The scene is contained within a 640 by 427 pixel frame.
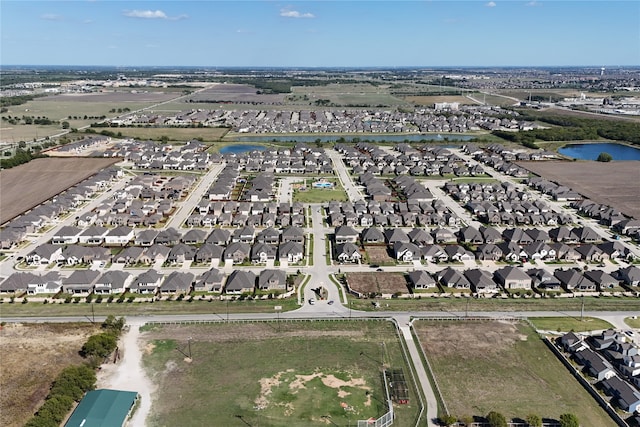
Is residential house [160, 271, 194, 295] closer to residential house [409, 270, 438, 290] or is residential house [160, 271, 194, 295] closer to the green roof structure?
the green roof structure

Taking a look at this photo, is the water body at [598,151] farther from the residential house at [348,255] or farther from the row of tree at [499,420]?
the row of tree at [499,420]

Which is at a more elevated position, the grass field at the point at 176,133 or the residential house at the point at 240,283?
the grass field at the point at 176,133

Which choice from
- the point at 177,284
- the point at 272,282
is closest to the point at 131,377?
the point at 177,284

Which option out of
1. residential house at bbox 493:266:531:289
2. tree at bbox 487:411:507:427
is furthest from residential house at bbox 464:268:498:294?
tree at bbox 487:411:507:427

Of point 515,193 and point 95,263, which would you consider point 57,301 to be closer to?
point 95,263

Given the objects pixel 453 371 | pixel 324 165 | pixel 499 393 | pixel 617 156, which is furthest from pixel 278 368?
pixel 617 156

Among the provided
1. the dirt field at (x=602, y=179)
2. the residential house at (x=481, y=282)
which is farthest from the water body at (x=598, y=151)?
the residential house at (x=481, y=282)
